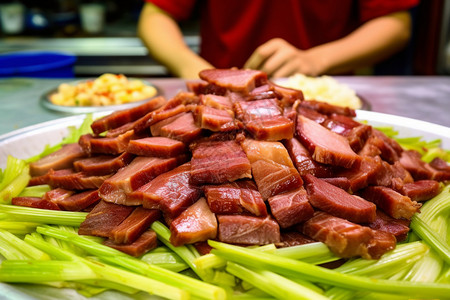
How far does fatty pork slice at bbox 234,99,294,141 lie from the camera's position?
1617mm

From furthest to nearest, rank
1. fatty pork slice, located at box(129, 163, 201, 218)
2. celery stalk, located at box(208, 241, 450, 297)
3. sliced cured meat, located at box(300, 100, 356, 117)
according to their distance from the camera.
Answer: sliced cured meat, located at box(300, 100, 356, 117) → fatty pork slice, located at box(129, 163, 201, 218) → celery stalk, located at box(208, 241, 450, 297)

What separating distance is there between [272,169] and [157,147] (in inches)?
19.3

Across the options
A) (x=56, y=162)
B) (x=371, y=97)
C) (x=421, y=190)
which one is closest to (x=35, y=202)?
(x=56, y=162)

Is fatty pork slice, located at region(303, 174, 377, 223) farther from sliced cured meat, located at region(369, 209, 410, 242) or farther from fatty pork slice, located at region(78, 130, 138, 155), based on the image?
fatty pork slice, located at region(78, 130, 138, 155)

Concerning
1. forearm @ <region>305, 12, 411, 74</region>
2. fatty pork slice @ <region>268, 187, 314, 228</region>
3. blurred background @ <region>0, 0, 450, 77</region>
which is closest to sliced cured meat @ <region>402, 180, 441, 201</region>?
fatty pork slice @ <region>268, 187, 314, 228</region>

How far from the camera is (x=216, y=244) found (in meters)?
1.36

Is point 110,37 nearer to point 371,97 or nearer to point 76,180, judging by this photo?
point 371,97

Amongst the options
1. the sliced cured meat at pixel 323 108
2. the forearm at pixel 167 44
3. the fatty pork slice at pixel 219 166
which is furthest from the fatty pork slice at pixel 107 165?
the forearm at pixel 167 44

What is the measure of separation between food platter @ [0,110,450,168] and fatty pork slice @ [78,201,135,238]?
0.92 meters

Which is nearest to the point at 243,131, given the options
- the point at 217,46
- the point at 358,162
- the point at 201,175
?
the point at 201,175

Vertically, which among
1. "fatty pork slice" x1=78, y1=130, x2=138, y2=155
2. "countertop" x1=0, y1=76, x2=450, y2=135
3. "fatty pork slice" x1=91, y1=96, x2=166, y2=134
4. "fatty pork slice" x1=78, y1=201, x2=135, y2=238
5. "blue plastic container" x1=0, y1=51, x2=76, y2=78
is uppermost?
"fatty pork slice" x1=91, y1=96, x2=166, y2=134

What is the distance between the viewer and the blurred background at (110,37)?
598 centimetres

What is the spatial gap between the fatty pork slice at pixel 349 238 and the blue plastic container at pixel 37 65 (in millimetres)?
3519

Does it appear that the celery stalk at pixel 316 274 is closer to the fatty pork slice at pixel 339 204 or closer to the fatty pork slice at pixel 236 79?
the fatty pork slice at pixel 339 204
